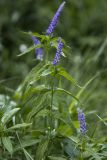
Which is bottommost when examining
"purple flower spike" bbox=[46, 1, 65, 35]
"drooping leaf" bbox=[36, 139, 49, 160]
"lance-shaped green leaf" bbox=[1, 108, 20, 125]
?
"drooping leaf" bbox=[36, 139, 49, 160]

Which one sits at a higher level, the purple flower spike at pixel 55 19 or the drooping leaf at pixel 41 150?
the purple flower spike at pixel 55 19

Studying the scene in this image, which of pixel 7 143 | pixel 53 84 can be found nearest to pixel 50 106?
pixel 53 84

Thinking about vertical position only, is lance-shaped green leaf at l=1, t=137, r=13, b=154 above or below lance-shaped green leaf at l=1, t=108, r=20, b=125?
below

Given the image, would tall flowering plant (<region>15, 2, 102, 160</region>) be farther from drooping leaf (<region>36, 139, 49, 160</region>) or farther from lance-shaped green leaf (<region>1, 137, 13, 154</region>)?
lance-shaped green leaf (<region>1, 137, 13, 154</region>)

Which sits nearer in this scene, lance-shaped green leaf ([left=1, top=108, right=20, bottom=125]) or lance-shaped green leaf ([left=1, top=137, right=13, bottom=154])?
lance-shaped green leaf ([left=1, top=137, right=13, bottom=154])

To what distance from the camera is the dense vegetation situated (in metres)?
2.25

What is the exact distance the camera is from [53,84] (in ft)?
7.47

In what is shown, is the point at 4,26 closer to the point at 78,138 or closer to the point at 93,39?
the point at 93,39

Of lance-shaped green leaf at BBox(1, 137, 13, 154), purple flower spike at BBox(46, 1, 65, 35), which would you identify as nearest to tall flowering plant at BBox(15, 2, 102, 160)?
purple flower spike at BBox(46, 1, 65, 35)

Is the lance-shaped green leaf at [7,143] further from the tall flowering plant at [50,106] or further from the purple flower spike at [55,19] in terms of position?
the purple flower spike at [55,19]

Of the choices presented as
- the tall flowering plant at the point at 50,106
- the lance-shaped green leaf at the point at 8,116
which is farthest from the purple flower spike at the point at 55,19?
the lance-shaped green leaf at the point at 8,116

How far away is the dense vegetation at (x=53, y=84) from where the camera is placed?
7.39 feet

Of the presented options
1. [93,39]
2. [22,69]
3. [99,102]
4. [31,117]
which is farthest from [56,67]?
[93,39]

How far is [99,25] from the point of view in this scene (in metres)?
5.89
